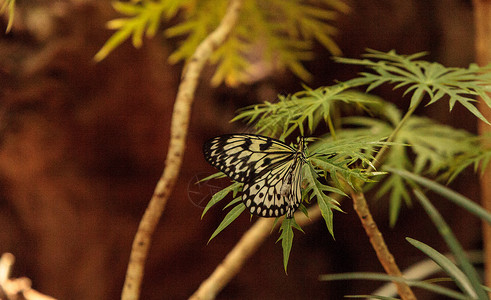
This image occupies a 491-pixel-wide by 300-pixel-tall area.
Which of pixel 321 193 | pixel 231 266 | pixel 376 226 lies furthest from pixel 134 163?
pixel 321 193

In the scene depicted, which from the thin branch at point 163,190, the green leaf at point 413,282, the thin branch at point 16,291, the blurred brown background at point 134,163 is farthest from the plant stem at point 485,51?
the thin branch at point 16,291

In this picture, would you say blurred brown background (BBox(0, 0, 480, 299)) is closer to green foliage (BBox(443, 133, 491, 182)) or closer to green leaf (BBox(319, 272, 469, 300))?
green foliage (BBox(443, 133, 491, 182))

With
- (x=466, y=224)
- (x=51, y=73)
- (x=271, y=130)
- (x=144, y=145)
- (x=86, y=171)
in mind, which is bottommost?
(x=466, y=224)

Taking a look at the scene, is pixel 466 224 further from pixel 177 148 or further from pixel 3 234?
pixel 3 234

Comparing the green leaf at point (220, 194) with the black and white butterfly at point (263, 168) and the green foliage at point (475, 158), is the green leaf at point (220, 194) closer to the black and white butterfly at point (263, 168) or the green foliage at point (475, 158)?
the black and white butterfly at point (263, 168)

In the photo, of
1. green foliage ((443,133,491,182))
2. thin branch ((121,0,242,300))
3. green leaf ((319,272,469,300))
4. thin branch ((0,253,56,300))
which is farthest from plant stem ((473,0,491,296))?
thin branch ((0,253,56,300))

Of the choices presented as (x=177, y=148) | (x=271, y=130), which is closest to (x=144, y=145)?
(x=177, y=148)

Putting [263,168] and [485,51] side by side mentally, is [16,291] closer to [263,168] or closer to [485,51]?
[263,168]
